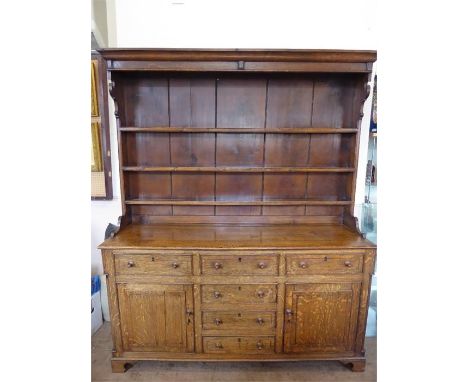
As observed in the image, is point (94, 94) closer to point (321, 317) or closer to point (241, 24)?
point (241, 24)

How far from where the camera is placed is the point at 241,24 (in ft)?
5.85

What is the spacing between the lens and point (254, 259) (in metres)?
1.52

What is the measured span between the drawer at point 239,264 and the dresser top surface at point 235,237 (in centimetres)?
6

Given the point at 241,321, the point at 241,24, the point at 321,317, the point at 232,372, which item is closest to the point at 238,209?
the point at 241,321

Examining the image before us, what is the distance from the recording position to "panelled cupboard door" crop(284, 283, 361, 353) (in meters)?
1.55

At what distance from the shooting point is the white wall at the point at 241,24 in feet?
5.78

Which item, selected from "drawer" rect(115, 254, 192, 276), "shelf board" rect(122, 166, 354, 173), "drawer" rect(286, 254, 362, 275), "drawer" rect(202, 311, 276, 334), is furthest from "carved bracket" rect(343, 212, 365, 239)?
"drawer" rect(115, 254, 192, 276)

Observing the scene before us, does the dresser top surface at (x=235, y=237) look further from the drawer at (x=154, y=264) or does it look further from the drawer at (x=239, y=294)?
the drawer at (x=239, y=294)

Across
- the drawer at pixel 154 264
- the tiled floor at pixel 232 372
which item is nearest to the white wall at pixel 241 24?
the drawer at pixel 154 264

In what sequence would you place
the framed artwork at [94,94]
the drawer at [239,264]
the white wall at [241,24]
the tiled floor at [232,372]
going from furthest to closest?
the framed artwork at [94,94]
the white wall at [241,24]
the tiled floor at [232,372]
the drawer at [239,264]
